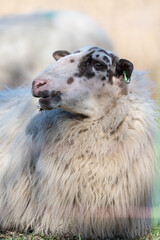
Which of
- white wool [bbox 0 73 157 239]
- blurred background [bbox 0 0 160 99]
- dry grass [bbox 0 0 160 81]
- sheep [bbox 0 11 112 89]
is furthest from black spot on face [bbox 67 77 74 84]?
sheep [bbox 0 11 112 89]

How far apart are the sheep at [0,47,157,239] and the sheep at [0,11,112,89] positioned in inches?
80.3

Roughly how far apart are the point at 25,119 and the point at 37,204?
609mm

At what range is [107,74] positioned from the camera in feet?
8.73

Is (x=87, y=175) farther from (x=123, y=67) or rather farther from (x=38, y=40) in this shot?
(x=38, y=40)

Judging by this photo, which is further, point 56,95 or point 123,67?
point 123,67

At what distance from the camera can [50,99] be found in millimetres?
2436

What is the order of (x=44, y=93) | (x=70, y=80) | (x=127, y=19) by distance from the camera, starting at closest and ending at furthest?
(x=44, y=93) → (x=70, y=80) → (x=127, y=19)

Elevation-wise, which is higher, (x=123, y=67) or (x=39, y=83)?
(x=123, y=67)

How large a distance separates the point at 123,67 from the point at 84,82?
275 mm

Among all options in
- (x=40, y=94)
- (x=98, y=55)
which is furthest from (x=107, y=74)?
(x=40, y=94)

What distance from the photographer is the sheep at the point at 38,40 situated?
4723mm

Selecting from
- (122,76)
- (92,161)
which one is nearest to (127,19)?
(122,76)

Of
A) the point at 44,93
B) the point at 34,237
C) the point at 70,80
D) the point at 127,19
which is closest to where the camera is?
the point at 44,93

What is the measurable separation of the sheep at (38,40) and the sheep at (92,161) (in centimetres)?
204
